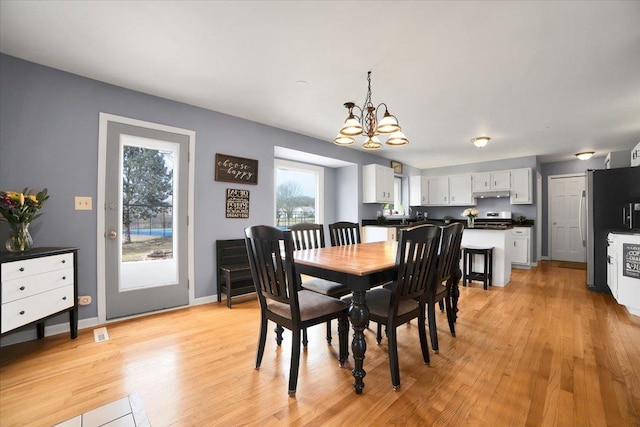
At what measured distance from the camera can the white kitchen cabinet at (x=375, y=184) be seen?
5730 mm

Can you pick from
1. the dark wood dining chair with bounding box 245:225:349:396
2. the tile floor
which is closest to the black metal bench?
the dark wood dining chair with bounding box 245:225:349:396

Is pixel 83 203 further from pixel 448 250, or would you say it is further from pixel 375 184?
pixel 375 184

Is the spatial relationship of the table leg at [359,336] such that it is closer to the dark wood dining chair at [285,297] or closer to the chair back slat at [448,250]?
the dark wood dining chair at [285,297]

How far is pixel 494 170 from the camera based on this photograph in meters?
6.61

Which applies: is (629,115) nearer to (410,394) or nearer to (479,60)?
(479,60)

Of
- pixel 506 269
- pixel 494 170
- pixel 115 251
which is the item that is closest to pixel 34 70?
pixel 115 251

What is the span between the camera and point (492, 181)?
6449mm

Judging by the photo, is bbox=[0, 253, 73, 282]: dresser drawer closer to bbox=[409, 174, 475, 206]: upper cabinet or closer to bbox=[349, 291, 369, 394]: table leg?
bbox=[349, 291, 369, 394]: table leg

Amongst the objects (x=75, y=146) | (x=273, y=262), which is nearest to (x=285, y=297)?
(x=273, y=262)

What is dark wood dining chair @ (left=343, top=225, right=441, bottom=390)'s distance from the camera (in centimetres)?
177

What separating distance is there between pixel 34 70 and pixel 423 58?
346cm

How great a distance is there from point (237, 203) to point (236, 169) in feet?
1.53

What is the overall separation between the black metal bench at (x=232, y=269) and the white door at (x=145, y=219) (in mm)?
398

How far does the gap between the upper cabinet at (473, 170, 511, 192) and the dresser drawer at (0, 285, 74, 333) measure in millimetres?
7463
